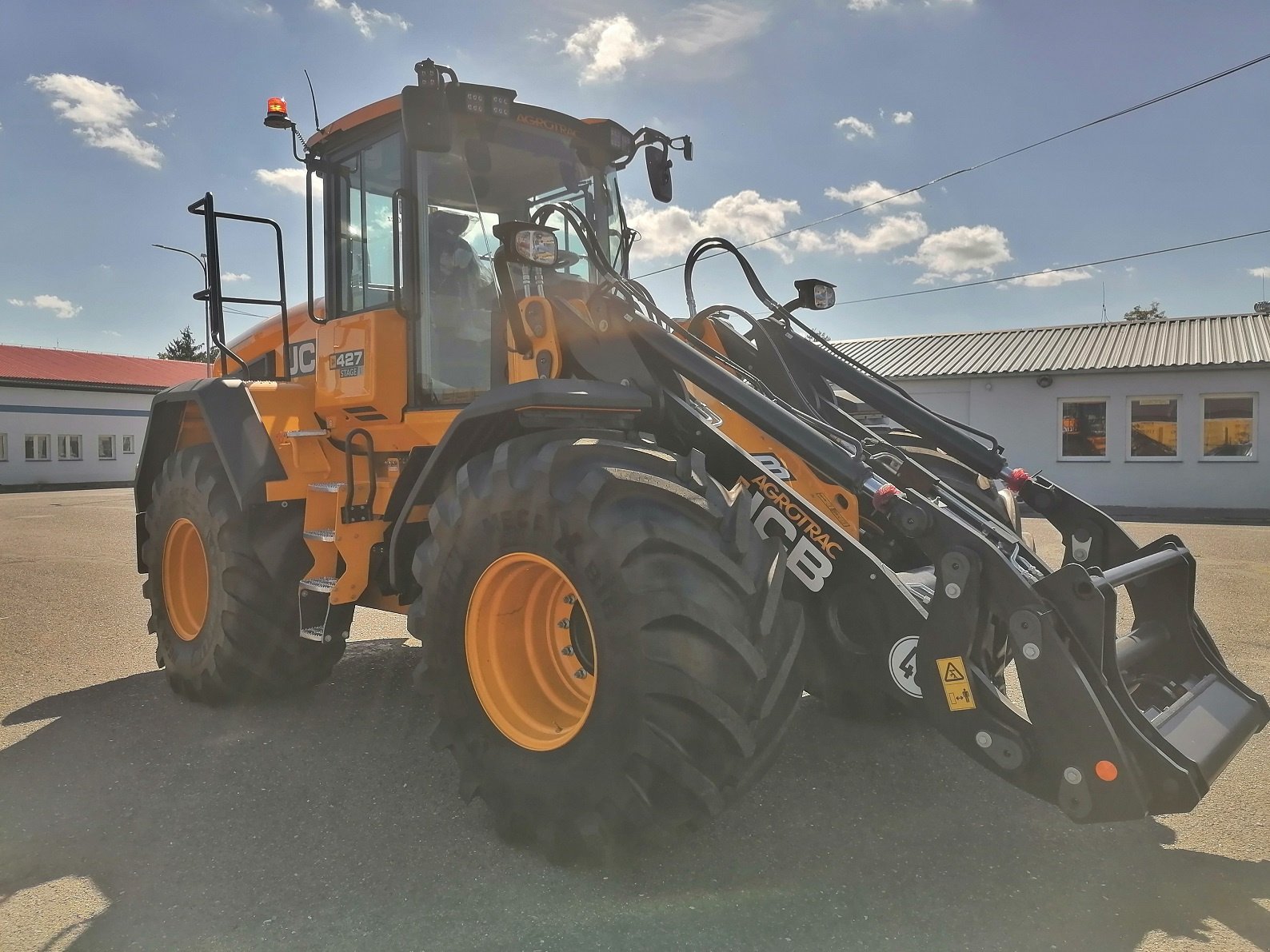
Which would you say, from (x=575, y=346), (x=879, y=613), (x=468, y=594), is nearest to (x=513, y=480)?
(x=468, y=594)

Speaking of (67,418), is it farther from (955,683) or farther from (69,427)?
(955,683)

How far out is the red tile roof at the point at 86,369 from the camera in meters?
33.9

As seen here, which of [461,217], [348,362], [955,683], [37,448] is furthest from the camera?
[37,448]

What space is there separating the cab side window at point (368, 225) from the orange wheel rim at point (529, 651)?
1868 millimetres

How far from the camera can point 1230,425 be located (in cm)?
1934

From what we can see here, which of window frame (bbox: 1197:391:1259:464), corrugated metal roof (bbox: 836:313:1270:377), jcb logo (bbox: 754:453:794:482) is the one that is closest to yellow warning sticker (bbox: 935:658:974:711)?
jcb logo (bbox: 754:453:794:482)

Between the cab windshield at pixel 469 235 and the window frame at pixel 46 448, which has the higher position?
the cab windshield at pixel 469 235

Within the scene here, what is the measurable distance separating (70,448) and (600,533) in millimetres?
37828

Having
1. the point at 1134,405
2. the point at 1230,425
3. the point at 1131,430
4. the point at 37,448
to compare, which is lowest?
the point at 37,448

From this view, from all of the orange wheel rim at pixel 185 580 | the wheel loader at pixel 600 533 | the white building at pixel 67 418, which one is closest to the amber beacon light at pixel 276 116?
the wheel loader at pixel 600 533

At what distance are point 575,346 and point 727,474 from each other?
0.84 meters

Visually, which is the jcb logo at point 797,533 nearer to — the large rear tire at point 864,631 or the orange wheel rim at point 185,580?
the large rear tire at point 864,631

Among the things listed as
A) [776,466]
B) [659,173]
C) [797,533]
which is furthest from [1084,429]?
[797,533]

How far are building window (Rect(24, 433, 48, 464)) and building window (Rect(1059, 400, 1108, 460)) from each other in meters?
33.5
